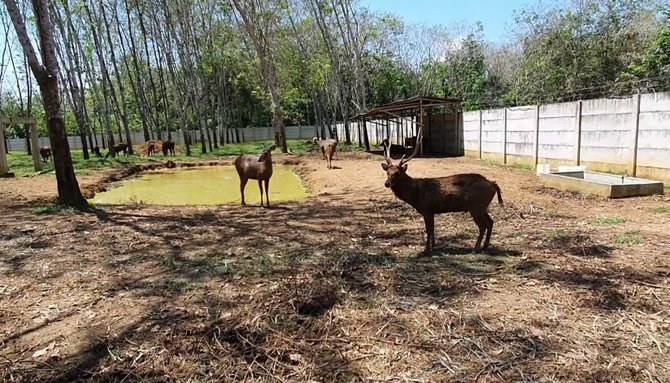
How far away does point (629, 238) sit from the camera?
216 inches

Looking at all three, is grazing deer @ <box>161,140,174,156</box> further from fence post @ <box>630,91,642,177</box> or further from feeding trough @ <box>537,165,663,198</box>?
fence post @ <box>630,91,642,177</box>

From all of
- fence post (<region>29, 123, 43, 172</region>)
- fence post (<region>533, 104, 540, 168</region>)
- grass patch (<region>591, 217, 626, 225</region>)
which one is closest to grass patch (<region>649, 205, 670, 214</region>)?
grass patch (<region>591, 217, 626, 225</region>)

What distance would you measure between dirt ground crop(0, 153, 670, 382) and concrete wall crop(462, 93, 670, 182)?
13.3 ft

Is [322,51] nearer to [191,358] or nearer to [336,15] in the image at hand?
[336,15]

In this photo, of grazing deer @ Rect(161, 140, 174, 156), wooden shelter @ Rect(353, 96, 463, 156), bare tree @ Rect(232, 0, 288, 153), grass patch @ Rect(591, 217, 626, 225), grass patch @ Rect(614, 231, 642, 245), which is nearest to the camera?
grass patch @ Rect(614, 231, 642, 245)

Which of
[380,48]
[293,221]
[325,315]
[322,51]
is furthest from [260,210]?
[380,48]

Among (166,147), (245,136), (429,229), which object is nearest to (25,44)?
(429,229)

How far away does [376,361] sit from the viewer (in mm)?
2934

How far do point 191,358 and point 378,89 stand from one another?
124 feet

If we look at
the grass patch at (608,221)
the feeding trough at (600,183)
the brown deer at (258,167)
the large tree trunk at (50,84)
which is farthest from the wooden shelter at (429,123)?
the large tree trunk at (50,84)

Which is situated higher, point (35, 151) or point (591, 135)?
point (35, 151)

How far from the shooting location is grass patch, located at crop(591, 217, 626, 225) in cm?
646

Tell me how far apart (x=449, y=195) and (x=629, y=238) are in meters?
2.31

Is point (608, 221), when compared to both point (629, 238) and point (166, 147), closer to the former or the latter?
point (629, 238)
